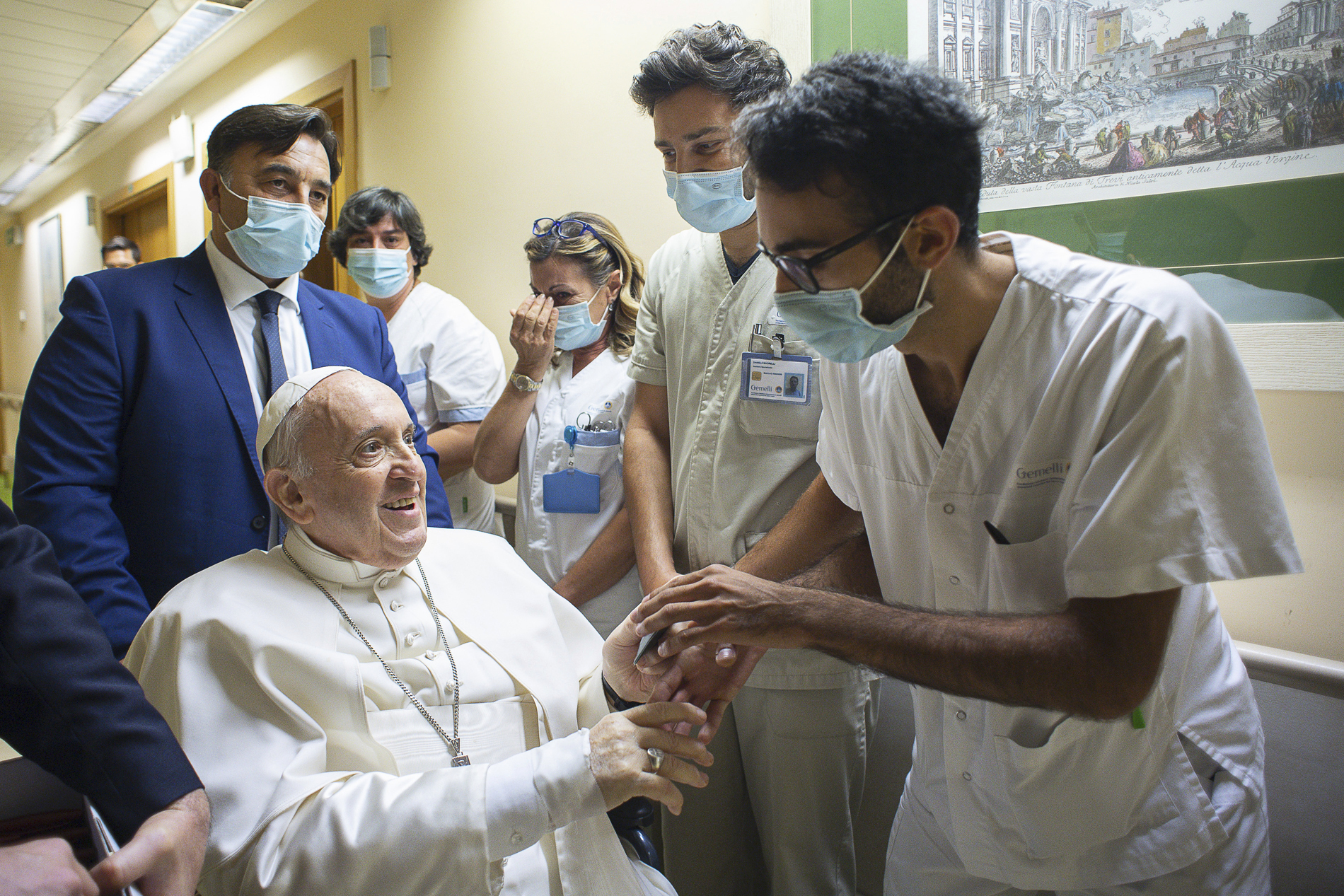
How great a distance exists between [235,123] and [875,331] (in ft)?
5.25

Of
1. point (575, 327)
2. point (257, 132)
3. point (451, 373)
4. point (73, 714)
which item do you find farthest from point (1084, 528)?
point (451, 373)

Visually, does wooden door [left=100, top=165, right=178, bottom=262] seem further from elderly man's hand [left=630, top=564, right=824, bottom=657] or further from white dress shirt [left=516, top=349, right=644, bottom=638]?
elderly man's hand [left=630, top=564, right=824, bottom=657]

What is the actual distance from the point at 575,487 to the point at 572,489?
0.5 inches

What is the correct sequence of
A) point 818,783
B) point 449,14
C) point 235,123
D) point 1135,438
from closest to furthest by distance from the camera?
point 1135,438, point 818,783, point 235,123, point 449,14

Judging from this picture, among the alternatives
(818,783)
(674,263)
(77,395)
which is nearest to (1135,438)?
(818,783)

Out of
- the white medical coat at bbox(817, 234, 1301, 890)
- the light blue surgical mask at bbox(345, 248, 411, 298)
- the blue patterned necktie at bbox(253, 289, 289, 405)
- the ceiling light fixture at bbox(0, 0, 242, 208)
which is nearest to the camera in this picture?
the white medical coat at bbox(817, 234, 1301, 890)

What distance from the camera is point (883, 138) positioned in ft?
3.62

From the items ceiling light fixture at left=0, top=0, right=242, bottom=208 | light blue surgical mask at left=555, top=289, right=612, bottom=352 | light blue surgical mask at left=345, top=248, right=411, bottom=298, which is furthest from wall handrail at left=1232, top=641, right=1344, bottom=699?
ceiling light fixture at left=0, top=0, right=242, bottom=208

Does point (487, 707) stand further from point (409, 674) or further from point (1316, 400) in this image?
point (1316, 400)

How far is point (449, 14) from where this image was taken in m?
3.71

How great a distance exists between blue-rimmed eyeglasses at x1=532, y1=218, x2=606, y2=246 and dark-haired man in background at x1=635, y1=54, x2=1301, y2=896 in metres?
1.28

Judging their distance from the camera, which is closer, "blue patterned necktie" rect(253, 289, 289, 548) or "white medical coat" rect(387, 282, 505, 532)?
"blue patterned necktie" rect(253, 289, 289, 548)

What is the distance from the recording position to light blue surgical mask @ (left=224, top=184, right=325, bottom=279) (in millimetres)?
1851

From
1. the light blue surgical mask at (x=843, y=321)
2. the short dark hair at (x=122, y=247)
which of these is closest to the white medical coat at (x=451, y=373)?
the light blue surgical mask at (x=843, y=321)
